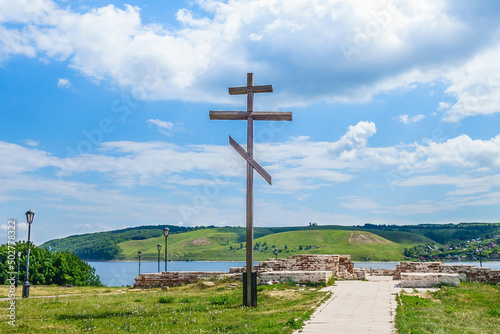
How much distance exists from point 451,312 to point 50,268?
3148 cm

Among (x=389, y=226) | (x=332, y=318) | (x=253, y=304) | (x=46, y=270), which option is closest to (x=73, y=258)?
(x=46, y=270)

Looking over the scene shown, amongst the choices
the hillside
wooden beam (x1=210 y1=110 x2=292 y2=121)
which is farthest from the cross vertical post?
the hillside

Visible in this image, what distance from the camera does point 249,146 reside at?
12.3m

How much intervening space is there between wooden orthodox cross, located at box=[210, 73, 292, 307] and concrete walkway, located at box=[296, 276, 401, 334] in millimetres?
2034

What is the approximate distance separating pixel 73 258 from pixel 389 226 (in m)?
167

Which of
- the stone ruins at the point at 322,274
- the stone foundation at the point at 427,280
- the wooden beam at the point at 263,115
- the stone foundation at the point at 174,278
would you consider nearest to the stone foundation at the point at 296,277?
the stone ruins at the point at 322,274

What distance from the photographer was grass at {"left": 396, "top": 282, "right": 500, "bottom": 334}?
8.53m

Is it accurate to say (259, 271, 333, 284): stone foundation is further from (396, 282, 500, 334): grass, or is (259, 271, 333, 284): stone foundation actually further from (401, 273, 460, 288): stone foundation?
(396, 282, 500, 334): grass

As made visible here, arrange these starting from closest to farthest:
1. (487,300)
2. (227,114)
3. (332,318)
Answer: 1. (332,318)
2. (227,114)
3. (487,300)

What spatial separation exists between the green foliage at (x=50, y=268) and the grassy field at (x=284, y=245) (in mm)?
104497

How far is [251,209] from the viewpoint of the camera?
Answer: 1207 cm

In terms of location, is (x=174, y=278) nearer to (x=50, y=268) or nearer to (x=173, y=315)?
(x=173, y=315)

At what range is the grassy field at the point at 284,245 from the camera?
144m

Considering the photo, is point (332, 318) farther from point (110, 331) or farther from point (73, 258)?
point (73, 258)
